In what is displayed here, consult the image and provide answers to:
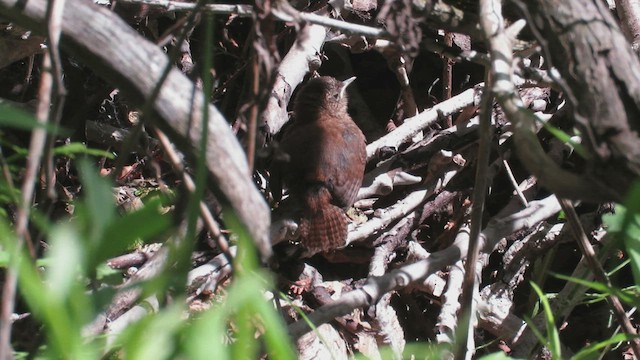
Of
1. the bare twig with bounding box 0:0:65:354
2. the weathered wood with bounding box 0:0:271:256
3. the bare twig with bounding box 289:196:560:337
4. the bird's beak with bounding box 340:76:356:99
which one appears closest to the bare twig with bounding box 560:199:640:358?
the bare twig with bounding box 289:196:560:337

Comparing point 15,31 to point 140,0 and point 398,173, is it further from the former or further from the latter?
point 398,173

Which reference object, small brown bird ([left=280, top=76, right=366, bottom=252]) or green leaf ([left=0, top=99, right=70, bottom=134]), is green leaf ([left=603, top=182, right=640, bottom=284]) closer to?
green leaf ([left=0, top=99, right=70, bottom=134])

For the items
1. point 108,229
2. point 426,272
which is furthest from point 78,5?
point 426,272


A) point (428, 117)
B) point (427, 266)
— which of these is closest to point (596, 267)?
point (427, 266)

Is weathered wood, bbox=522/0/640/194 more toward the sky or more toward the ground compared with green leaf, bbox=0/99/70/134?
more toward the ground

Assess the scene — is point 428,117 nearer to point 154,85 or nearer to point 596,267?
point 596,267

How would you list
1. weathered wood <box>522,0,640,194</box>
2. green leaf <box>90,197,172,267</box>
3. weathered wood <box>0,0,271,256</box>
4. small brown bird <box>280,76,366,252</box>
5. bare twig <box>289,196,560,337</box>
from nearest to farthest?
green leaf <box>90,197,172,267</box> → weathered wood <box>0,0,271,256</box> → weathered wood <box>522,0,640,194</box> → bare twig <box>289,196,560,337</box> → small brown bird <box>280,76,366,252</box>

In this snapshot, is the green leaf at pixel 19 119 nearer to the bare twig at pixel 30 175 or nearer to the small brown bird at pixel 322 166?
the bare twig at pixel 30 175

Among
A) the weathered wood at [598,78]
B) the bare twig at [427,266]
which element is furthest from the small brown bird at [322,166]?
the weathered wood at [598,78]
